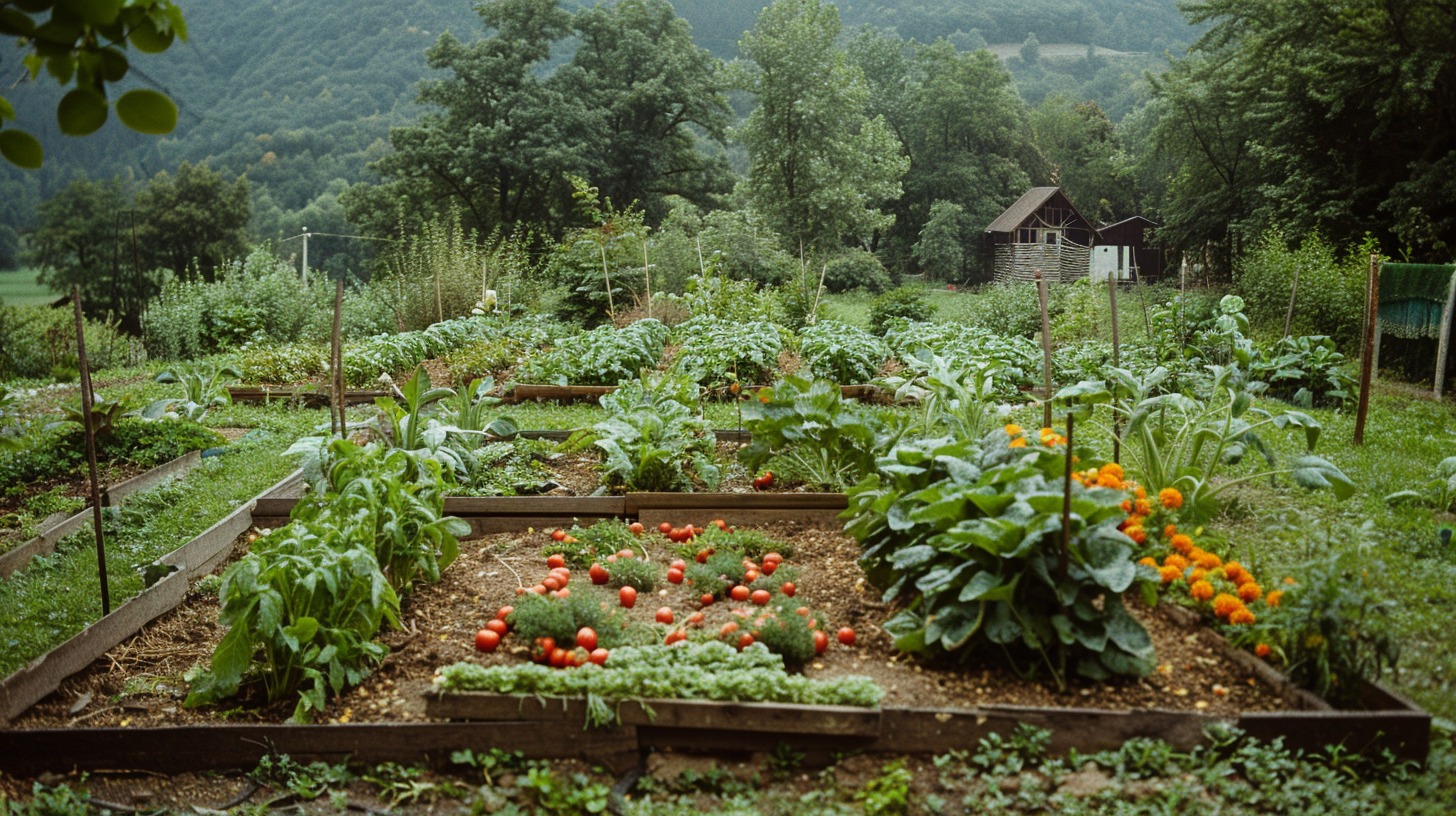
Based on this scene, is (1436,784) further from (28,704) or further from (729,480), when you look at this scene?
(28,704)

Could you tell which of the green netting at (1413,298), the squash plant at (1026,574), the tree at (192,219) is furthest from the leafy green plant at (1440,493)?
the tree at (192,219)

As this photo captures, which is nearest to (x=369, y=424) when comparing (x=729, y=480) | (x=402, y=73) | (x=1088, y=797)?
(x=729, y=480)

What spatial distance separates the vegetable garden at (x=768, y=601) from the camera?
275 centimetres

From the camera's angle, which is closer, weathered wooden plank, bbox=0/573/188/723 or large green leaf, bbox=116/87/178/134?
large green leaf, bbox=116/87/178/134

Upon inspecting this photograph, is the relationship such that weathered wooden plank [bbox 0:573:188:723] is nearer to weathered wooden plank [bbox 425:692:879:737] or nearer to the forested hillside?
weathered wooden plank [bbox 425:692:879:737]

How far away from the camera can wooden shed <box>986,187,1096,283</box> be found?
26500 millimetres

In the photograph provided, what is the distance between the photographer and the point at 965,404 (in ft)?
16.2

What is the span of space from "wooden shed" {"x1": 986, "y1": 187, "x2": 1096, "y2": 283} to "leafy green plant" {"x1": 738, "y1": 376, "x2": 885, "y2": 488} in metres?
21.9

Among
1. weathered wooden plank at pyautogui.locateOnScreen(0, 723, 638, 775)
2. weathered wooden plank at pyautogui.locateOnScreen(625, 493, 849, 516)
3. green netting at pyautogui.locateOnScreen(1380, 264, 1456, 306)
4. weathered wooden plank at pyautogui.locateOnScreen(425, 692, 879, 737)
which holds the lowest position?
weathered wooden plank at pyautogui.locateOnScreen(0, 723, 638, 775)

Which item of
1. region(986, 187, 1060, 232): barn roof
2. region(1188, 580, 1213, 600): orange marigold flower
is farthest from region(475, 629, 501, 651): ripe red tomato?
region(986, 187, 1060, 232): barn roof

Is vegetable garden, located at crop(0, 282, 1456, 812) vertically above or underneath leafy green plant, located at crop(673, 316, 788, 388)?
underneath

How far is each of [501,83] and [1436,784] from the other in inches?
1042

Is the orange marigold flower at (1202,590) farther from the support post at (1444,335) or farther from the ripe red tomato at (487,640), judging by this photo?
the support post at (1444,335)

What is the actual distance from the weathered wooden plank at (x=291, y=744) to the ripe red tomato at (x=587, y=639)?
42 centimetres
